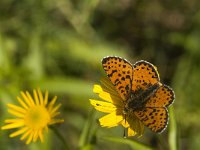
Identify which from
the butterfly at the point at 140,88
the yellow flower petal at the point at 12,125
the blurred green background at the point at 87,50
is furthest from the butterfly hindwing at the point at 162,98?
the blurred green background at the point at 87,50

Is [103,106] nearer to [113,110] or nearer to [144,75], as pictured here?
[113,110]

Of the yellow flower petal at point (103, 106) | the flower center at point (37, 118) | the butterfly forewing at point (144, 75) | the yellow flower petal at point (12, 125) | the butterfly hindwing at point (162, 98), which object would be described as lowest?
the yellow flower petal at point (12, 125)

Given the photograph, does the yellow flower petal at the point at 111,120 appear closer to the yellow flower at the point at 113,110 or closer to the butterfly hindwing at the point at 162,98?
the yellow flower at the point at 113,110

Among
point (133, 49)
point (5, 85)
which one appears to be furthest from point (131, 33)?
point (5, 85)

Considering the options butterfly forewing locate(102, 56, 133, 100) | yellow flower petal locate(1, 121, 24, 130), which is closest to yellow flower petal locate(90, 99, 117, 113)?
butterfly forewing locate(102, 56, 133, 100)

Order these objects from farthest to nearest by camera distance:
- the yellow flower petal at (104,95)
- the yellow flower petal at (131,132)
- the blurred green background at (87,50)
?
1. the blurred green background at (87,50)
2. the yellow flower petal at (104,95)
3. the yellow flower petal at (131,132)

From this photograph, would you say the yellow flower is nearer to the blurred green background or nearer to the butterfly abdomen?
the butterfly abdomen
